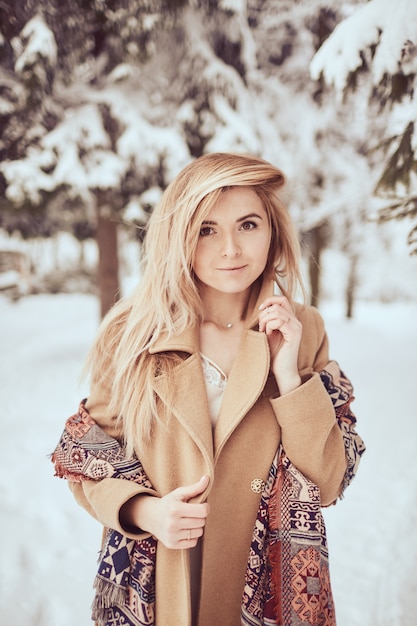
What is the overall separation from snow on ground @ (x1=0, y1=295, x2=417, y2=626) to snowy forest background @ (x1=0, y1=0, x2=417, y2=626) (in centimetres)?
2

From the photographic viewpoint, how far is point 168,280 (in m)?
1.61

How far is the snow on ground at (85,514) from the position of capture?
2.58 m

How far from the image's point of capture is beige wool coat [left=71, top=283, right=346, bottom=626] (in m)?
1.42

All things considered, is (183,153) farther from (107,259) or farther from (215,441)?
(215,441)

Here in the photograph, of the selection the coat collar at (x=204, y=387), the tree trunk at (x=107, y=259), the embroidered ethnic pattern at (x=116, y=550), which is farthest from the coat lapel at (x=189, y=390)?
the tree trunk at (x=107, y=259)

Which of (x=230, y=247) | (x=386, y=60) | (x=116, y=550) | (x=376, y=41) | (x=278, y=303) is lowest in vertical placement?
(x=116, y=550)

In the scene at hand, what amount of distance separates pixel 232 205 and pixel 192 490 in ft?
3.02

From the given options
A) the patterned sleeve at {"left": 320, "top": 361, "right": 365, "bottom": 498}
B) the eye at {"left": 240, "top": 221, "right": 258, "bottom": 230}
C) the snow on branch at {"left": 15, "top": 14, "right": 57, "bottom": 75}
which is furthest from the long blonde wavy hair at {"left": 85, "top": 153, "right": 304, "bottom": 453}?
the snow on branch at {"left": 15, "top": 14, "right": 57, "bottom": 75}

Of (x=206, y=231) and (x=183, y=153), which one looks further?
(x=183, y=153)

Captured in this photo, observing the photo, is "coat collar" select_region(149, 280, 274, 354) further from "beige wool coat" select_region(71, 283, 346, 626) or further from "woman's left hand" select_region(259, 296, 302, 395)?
"woman's left hand" select_region(259, 296, 302, 395)

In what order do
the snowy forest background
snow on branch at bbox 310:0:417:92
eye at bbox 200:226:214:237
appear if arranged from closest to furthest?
eye at bbox 200:226:214:237, snow on branch at bbox 310:0:417:92, the snowy forest background

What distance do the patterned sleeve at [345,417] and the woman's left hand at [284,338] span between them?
177mm

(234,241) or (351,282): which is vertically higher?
(234,241)

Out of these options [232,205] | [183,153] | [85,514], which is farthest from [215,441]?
[183,153]
